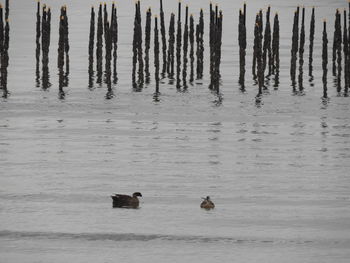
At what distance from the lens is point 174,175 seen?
28.8 metres

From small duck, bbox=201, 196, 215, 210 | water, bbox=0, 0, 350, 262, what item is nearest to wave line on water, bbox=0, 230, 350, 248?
water, bbox=0, 0, 350, 262

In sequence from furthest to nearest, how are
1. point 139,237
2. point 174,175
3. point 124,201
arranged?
point 174,175, point 124,201, point 139,237

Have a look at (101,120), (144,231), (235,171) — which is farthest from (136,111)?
(144,231)

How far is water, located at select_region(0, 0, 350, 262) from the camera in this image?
20703 millimetres

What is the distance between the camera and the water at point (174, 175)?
20.7 meters

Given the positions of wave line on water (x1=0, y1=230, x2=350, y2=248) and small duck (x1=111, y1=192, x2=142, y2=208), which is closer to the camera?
wave line on water (x1=0, y1=230, x2=350, y2=248)

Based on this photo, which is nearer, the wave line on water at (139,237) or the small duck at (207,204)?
the wave line on water at (139,237)

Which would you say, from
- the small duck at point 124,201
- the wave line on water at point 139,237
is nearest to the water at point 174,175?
the wave line on water at point 139,237

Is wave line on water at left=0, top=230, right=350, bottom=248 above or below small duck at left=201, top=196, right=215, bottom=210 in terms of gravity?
below

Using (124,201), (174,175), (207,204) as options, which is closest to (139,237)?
(124,201)

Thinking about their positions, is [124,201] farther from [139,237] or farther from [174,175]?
[174,175]

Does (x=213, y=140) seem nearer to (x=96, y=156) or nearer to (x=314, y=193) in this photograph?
(x=96, y=156)

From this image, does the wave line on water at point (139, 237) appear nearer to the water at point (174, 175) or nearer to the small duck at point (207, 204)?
the water at point (174, 175)

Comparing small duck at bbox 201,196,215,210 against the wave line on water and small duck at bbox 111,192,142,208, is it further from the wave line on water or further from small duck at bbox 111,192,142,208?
the wave line on water
